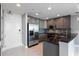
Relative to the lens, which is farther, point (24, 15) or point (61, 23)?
point (61, 23)

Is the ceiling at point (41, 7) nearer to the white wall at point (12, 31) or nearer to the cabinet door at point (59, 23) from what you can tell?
the white wall at point (12, 31)

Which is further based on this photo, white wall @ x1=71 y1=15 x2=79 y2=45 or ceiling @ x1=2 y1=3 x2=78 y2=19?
white wall @ x1=71 y1=15 x2=79 y2=45

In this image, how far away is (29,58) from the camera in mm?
1103

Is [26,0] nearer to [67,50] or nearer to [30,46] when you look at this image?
[67,50]

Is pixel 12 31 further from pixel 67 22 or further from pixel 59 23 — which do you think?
pixel 67 22

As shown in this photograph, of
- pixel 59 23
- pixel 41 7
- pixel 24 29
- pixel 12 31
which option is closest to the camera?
pixel 41 7

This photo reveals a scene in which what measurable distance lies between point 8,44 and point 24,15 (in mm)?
1455

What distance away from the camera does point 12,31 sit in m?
4.09

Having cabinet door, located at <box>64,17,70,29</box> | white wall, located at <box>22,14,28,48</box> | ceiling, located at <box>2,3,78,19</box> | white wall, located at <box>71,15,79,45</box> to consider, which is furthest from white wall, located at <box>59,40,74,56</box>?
cabinet door, located at <box>64,17,70,29</box>

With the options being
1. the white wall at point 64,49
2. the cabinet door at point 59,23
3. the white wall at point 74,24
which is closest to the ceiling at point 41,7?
the white wall at point 64,49

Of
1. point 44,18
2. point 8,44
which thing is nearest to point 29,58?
point 8,44

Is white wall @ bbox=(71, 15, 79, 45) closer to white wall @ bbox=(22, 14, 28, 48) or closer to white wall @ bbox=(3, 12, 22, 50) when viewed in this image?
white wall @ bbox=(22, 14, 28, 48)

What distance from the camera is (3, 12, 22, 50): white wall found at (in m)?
3.77

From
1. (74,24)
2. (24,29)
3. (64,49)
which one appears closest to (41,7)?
(64,49)
